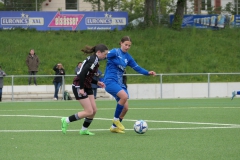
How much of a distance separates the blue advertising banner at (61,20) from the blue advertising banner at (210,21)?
4.66 metres

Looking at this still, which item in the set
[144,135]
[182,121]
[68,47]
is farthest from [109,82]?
[68,47]

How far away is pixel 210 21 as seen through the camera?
45875 millimetres

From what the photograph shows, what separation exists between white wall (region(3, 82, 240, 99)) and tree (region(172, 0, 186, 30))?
13.3m

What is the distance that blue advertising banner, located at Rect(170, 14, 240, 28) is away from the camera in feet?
149

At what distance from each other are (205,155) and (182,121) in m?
6.58

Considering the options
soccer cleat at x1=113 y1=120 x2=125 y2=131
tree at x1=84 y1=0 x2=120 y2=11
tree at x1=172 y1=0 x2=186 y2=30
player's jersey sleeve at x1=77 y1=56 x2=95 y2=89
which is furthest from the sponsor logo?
player's jersey sleeve at x1=77 y1=56 x2=95 y2=89

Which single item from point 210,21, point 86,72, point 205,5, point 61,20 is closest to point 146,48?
point 61,20

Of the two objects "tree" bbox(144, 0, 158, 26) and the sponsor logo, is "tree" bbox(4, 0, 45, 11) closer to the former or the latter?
the sponsor logo

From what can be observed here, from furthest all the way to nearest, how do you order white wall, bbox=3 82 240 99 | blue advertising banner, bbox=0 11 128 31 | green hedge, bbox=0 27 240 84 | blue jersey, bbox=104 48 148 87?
blue advertising banner, bbox=0 11 128 31
green hedge, bbox=0 27 240 84
white wall, bbox=3 82 240 99
blue jersey, bbox=104 48 148 87

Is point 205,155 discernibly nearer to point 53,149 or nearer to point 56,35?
point 53,149

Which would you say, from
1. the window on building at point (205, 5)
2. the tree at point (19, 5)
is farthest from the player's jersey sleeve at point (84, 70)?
the window on building at point (205, 5)

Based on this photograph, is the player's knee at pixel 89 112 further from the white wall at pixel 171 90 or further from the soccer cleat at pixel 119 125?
the white wall at pixel 171 90

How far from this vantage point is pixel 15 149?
32.9 feet

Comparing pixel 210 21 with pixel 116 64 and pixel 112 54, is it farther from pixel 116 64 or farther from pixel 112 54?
pixel 112 54
